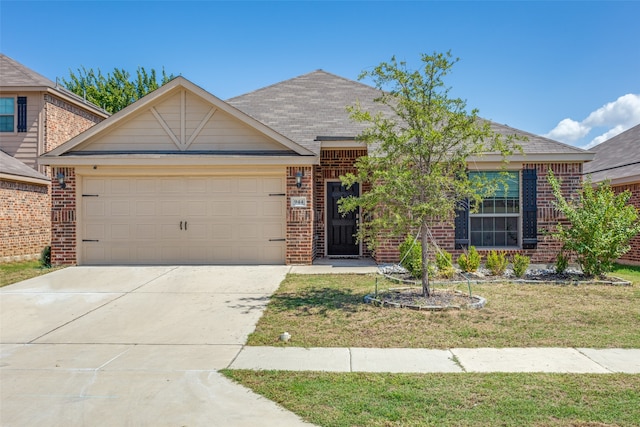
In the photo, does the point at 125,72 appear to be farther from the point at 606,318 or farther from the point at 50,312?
the point at 606,318

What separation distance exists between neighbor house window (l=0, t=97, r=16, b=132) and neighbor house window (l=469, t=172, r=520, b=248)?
52.3 ft

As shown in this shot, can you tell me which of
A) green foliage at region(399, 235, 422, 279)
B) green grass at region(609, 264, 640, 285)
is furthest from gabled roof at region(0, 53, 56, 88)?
green grass at region(609, 264, 640, 285)

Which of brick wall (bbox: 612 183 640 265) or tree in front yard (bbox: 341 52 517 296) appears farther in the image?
brick wall (bbox: 612 183 640 265)

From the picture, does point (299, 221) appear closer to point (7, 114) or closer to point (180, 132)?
point (180, 132)

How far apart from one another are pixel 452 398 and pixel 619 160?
15393mm

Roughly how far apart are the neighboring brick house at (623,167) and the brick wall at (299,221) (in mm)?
6770

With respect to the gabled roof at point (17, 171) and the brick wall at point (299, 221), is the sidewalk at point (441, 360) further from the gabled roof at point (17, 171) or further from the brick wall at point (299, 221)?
the gabled roof at point (17, 171)

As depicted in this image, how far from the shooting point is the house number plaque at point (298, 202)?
11391 millimetres

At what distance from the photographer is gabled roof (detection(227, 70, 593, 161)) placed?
11.9 m

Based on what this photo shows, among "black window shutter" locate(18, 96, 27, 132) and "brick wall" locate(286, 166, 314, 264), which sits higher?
"black window shutter" locate(18, 96, 27, 132)

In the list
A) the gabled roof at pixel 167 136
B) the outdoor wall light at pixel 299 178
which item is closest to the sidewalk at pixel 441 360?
the outdoor wall light at pixel 299 178

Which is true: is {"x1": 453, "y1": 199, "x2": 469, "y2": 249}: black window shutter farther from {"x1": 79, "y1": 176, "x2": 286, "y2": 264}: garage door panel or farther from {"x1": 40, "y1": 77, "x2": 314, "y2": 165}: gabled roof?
{"x1": 79, "y1": 176, "x2": 286, "y2": 264}: garage door panel

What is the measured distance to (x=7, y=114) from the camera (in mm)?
16703

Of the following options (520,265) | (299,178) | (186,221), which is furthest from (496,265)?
(186,221)
